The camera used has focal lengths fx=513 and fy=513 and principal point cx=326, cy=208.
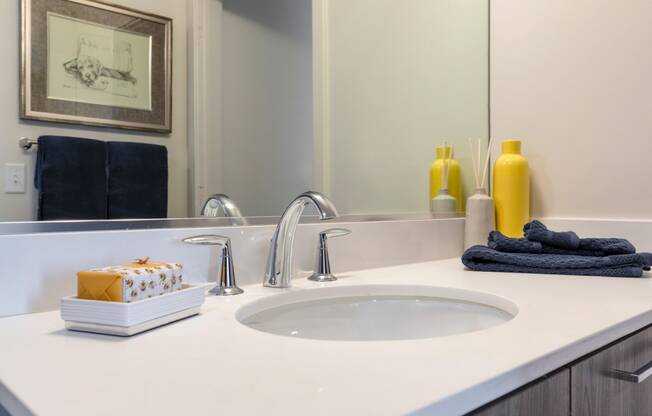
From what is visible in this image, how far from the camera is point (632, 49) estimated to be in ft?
4.52

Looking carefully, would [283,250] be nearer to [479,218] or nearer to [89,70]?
[89,70]

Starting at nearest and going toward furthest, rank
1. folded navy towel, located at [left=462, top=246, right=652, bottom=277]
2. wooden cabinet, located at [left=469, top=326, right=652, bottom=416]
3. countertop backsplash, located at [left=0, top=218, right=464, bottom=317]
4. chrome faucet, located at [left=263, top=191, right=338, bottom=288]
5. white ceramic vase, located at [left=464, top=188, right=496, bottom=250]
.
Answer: wooden cabinet, located at [left=469, top=326, right=652, bottom=416]
countertop backsplash, located at [left=0, top=218, right=464, bottom=317]
chrome faucet, located at [left=263, top=191, right=338, bottom=288]
folded navy towel, located at [left=462, top=246, right=652, bottom=277]
white ceramic vase, located at [left=464, top=188, right=496, bottom=250]

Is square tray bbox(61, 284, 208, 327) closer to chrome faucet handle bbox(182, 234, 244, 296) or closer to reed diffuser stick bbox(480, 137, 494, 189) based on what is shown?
chrome faucet handle bbox(182, 234, 244, 296)

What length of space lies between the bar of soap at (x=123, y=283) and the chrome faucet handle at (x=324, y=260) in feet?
1.34

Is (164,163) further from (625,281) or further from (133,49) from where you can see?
(625,281)

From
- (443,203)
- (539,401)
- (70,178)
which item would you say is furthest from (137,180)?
(443,203)

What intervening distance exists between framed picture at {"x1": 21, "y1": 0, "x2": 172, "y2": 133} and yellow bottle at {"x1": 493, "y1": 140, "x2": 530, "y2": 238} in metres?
1.00

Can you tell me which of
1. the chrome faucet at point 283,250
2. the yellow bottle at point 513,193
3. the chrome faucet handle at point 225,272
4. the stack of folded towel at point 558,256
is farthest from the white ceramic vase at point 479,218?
the chrome faucet handle at point 225,272

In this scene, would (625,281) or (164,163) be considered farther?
(625,281)

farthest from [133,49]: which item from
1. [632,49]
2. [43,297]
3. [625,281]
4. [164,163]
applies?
[632,49]

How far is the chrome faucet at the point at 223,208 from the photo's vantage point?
3.33ft

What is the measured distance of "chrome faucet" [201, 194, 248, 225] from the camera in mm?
1014

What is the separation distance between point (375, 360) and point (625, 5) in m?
1.34

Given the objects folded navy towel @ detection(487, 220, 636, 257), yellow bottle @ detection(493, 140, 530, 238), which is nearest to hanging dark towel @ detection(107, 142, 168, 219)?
folded navy towel @ detection(487, 220, 636, 257)
